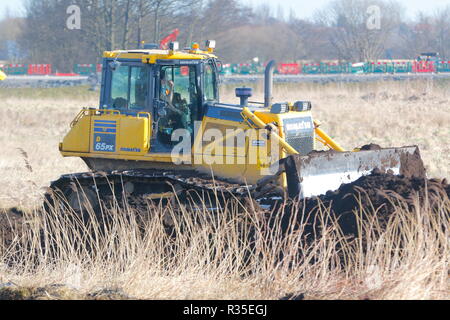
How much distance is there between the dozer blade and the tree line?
24279 mm

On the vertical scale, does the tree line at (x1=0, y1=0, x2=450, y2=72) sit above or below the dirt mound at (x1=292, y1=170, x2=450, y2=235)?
above

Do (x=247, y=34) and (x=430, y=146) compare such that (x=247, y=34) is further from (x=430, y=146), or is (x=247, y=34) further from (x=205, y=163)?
(x=205, y=163)

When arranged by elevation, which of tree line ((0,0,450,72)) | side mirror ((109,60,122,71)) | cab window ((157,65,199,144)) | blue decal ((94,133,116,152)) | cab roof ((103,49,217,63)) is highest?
tree line ((0,0,450,72))

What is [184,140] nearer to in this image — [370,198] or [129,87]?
[129,87]

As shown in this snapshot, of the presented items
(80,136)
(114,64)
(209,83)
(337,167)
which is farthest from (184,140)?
(337,167)

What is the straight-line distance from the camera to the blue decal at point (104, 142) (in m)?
10.1

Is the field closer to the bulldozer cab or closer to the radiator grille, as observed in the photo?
the radiator grille

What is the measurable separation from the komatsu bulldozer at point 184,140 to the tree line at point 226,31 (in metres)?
23.9

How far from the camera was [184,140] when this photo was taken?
9.97 meters

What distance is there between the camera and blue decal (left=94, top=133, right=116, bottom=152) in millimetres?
10117

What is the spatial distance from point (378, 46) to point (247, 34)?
40.6ft

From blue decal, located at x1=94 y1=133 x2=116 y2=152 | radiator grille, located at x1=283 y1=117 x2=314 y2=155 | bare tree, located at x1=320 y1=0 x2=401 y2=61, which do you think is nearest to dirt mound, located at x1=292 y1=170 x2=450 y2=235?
radiator grille, located at x1=283 y1=117 x2=314 y2=155

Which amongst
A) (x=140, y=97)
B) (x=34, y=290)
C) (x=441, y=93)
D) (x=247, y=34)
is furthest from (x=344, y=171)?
→ (x=247, y=34)

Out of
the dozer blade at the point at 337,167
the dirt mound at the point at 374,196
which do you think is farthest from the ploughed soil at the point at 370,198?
the dozer blade at the point at 337,167
